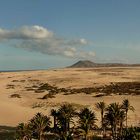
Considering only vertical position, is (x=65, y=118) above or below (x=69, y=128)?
above

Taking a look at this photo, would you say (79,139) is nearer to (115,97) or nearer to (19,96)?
(115,97)

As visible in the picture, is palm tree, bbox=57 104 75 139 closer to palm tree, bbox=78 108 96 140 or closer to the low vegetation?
the low vegetation

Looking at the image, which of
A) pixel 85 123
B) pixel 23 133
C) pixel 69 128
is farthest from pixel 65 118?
pixel 23 133

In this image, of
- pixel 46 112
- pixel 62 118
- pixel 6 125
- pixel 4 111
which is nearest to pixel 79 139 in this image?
pixel 62 118

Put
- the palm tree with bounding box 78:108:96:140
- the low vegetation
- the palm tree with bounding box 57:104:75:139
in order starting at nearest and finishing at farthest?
the palm tree with bounding box 78:108:96:140 < the low vegetation < the palm tree with bounding box 57:104:75:139

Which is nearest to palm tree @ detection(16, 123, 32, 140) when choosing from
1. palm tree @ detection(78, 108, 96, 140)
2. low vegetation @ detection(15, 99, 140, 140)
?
low vegetation @ detection(15, 99, 140, 140)

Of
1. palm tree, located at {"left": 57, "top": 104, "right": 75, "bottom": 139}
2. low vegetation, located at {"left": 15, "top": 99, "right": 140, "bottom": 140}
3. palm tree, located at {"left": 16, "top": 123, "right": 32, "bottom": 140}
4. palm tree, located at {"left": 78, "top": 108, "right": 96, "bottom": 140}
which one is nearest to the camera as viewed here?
palm tree, located at {"left": 78, "top": 108, "right": 96, "bottom": 140}

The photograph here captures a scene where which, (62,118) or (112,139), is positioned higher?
(62,118)

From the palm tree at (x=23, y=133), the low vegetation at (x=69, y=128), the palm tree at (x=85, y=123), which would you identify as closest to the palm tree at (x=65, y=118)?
the low vegetation at (x=69, y=128)

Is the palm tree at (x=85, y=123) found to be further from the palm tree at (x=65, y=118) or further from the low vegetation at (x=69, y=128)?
the palm tree at (x=65, y=118)

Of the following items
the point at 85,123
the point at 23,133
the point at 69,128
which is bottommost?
the point at 69,128

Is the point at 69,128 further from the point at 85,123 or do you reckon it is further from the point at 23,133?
the point at 23,133
